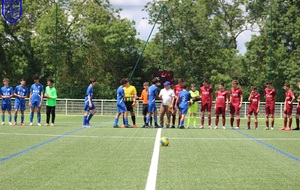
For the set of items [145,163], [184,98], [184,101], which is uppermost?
[184,98]

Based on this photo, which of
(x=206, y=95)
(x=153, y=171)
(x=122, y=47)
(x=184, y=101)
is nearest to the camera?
(x=153, y=171)

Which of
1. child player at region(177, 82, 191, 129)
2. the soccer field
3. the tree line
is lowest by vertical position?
the soccer field

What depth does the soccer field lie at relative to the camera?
7.84m

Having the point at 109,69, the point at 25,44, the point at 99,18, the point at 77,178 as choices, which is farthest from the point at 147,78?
the point at 77,178

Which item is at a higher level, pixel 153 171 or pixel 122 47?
pixel 122 47

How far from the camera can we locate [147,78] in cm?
5562

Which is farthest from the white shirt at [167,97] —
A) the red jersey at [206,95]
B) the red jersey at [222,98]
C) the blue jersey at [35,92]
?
the blue jersey at [35,92]

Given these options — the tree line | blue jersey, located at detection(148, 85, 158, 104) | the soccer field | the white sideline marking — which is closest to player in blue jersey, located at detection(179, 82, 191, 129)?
blue jersey, located at detection(148, 85, 158, 104)

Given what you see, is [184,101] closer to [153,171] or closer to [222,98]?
[222,98]

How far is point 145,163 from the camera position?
10.1 metres

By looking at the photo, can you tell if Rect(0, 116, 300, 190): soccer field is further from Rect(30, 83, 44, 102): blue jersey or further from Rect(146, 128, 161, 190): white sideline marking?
Rect(30, 83, 44, 102): blue jersey

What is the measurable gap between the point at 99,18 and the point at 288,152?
41149mm

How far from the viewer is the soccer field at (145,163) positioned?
784 cm

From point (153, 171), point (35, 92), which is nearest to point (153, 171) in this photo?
point (153, 171)
